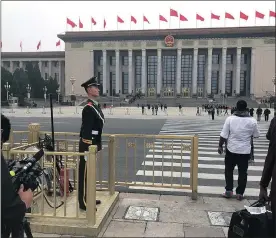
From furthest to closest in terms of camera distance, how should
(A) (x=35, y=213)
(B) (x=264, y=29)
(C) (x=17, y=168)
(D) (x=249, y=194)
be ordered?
(B) (x=264, y=29)
(D) (x=249, y=194)
(A) (x=35, y=213)
(C) (x=17, y=168)

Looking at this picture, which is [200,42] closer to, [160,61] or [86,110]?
[160,61]

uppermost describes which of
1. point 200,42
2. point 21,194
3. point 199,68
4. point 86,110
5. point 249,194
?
point 200,42

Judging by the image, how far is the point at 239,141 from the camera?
5.36m

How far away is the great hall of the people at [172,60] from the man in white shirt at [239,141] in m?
73.2

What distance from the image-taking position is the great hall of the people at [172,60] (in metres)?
75.2

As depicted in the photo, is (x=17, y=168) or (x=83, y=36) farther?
(x=83, y=36)

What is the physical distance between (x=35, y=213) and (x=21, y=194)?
2.32 meters

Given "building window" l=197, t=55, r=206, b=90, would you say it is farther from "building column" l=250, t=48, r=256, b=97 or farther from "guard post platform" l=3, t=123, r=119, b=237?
"guard post platform" l=3, t=123, r=119, b=237

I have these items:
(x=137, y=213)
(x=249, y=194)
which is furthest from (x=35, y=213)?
(x=249, y=194)

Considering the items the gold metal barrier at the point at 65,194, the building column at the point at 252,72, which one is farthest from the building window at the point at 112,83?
the gold metal barrier at the point at 65,194

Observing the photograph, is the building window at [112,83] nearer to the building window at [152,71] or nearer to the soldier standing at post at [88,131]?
the building window at [152,71]

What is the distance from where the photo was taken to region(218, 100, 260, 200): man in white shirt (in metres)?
5.36

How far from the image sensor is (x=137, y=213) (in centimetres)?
454

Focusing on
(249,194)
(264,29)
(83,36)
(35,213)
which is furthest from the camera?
(83,36)
